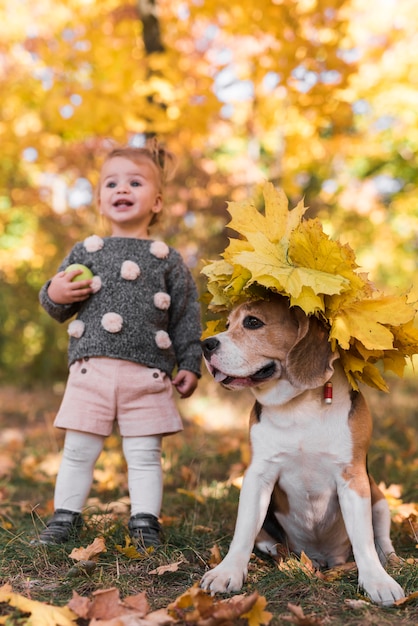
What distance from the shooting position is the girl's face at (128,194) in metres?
3.24

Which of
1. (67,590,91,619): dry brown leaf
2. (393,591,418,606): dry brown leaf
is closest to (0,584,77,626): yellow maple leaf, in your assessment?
(67,590,91,619): dry brown leaf

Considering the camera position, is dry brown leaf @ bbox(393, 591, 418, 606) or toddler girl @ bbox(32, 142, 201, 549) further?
toddler girl @ bbox(32, 142, 201, 549)

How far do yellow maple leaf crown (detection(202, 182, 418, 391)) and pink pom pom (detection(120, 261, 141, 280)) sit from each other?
0.62m

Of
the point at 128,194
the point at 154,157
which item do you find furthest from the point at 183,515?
Answer: the point at 154,157

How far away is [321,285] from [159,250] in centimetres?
109

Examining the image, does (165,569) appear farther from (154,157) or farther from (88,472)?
(154,157)

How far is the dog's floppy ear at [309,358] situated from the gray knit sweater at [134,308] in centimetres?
84

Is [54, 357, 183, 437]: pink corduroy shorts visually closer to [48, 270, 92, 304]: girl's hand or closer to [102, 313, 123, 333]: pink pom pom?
[102, 313, 123, 333]: pink pom pom

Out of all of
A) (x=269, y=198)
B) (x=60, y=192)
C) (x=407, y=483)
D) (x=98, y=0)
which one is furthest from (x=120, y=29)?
(x=407, y=483)

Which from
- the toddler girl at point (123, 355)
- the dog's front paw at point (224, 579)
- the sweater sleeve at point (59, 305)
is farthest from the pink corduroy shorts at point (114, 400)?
the dog's front paw at point (224, 579)

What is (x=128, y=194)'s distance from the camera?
10.6ft

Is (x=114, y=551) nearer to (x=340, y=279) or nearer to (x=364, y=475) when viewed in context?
(x=364, y=475)

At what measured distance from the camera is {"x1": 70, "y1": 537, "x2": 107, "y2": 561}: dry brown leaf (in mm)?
2627

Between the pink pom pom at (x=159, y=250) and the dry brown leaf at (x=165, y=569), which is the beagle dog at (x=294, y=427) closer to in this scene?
the dry brown leaf at (x=165, y=569)
